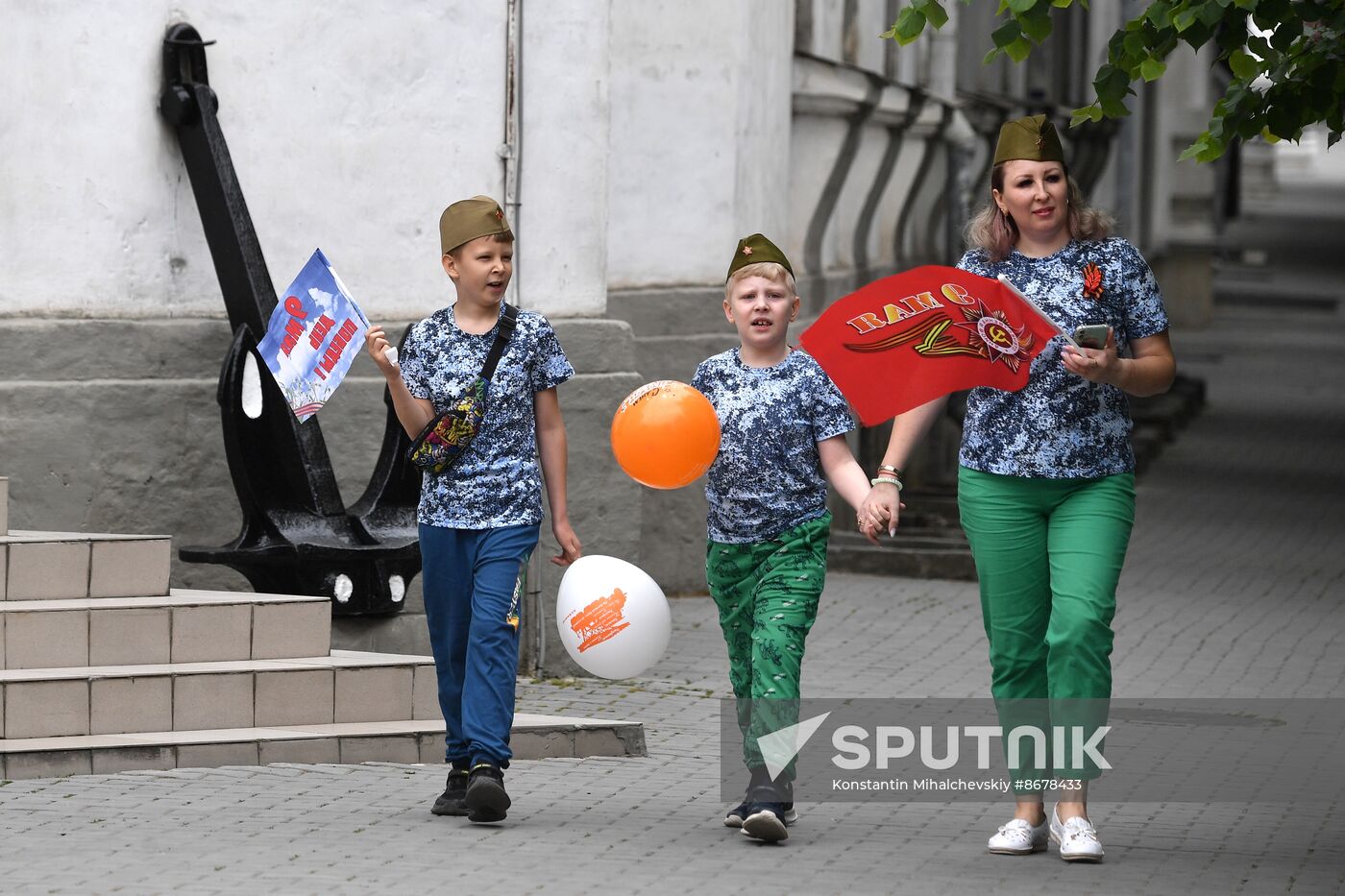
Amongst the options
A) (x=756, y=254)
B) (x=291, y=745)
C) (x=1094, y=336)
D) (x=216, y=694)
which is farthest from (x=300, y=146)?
(x=1094, y=336)

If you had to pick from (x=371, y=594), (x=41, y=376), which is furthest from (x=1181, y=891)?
(x=41, y=376)

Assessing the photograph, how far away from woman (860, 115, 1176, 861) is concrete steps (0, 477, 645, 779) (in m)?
2.16

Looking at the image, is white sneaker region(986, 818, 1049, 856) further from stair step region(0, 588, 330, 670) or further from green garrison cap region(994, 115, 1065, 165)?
stair step region(0, 588, 330, 670)

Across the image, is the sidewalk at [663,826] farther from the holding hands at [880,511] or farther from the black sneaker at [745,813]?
the holding hands at [880,511]

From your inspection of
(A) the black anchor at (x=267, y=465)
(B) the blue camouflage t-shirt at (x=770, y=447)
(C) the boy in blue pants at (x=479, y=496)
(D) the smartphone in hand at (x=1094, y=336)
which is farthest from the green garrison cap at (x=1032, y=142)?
(A) the black anchor at (x=267, y=465)

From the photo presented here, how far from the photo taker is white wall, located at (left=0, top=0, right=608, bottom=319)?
8.95 metres

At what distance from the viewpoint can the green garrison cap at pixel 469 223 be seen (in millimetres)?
6730

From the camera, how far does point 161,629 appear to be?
786cm

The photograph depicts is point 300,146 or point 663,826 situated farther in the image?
point 300,146

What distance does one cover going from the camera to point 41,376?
8.91 metres

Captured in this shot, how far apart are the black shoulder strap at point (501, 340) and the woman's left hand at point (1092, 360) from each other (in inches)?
62.1

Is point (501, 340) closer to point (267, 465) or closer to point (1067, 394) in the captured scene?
point (1067, 394)

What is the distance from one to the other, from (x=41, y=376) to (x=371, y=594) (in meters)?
1.42

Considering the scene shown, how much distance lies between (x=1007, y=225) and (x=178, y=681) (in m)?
3.00
